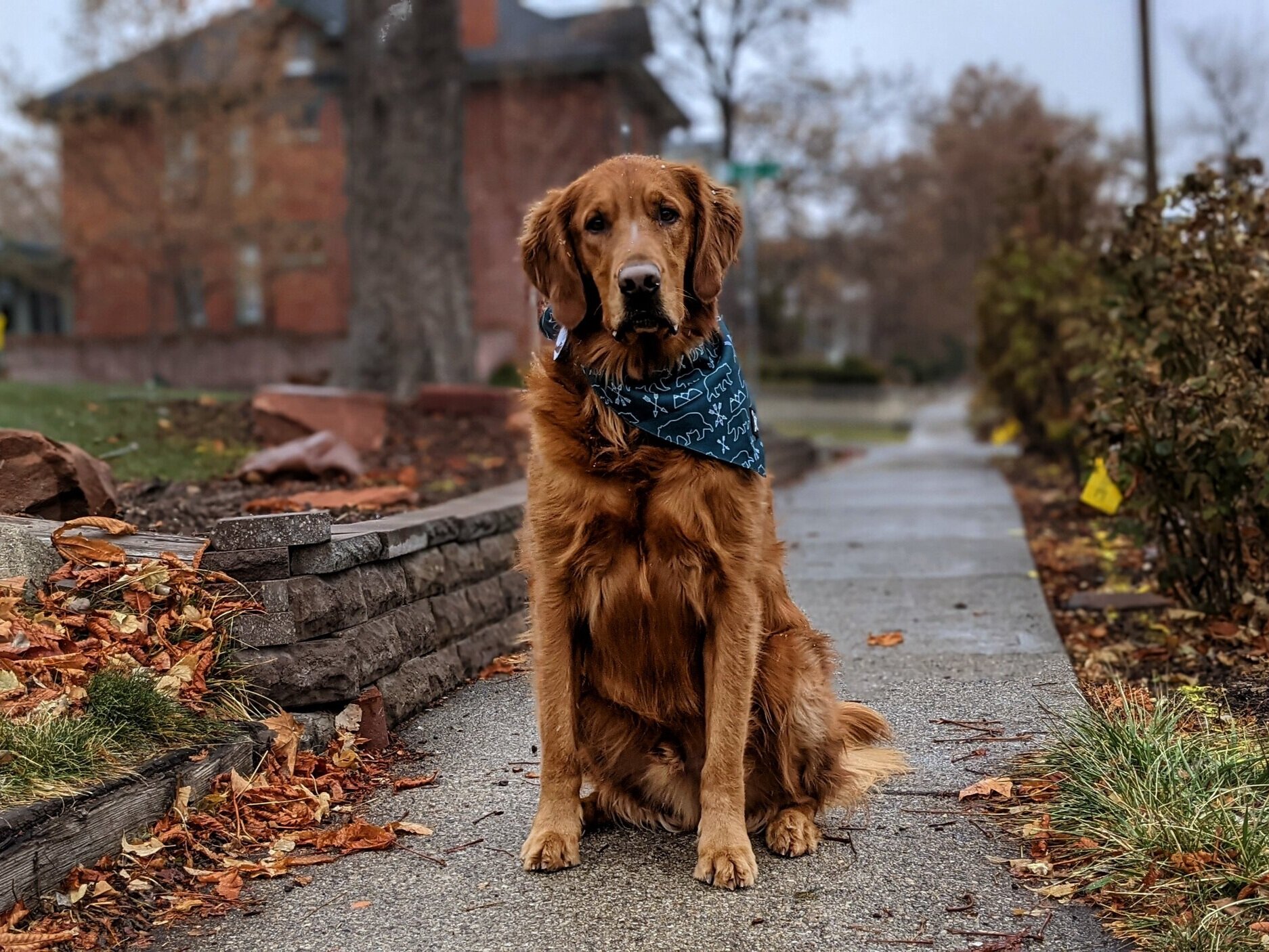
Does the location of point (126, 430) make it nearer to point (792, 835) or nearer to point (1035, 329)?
point (792, 835)

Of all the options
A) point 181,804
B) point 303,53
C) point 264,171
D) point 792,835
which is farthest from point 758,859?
point 303,53

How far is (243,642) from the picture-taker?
3.92m

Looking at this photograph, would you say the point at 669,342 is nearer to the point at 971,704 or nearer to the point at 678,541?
the point at 678,541

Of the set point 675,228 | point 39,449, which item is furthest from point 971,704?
point 39,449

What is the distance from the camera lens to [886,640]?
18.8 feet

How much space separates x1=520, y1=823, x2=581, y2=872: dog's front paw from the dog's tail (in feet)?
2.62

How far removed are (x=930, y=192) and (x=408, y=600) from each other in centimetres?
3962

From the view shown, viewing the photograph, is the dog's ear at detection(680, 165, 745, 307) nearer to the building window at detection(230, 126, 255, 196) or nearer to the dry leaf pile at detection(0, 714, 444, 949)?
the dry leaf pile at detection(0, 714, 444, 949)

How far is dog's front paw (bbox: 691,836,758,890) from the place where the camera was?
317 centimetres

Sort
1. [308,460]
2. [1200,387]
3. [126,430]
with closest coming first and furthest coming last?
[1200,387]
[308,460]
[126,430]

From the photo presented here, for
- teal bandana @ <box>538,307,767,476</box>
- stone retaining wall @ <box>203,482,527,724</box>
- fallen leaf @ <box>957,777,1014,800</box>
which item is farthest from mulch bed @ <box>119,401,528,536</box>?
fallen leaf @ <box>957,777,1014,800</box>

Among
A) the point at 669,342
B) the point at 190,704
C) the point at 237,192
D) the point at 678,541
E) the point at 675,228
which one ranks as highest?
the point at 237,192

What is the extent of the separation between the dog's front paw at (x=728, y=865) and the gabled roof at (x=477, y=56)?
884 inches

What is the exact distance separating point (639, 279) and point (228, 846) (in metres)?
1.93
